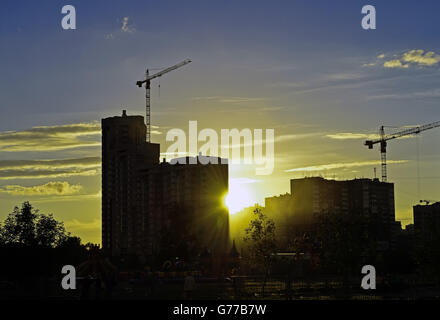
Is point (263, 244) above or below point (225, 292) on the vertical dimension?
above

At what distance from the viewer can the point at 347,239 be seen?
57.4m

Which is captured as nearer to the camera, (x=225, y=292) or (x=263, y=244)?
(x=225, y=292)

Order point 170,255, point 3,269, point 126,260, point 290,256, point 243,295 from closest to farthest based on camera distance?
point 243,295, point 3,269, point 290,256, point 170,255, point 126,260

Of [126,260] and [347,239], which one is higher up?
[347,239]

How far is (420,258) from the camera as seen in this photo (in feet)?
183

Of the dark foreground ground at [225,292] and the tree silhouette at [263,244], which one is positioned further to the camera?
the tree silhouette at [263,244]

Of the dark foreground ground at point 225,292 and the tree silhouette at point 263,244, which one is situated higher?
the tree silhouette at point 263,244

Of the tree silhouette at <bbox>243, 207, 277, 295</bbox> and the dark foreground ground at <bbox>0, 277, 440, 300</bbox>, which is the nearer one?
the dark foreground ground at <bbox>0, 277, 440, 300</bbox>

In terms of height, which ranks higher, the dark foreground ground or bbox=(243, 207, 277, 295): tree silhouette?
bbox=(243, 207, 277, 295): tree silhouette
